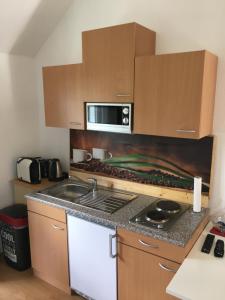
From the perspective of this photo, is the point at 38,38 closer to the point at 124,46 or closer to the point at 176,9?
the point at 124,46

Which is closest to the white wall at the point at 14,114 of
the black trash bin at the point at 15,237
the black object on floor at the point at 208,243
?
the black trash bin at the point at 15,237

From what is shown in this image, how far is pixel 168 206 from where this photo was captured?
1.96 m

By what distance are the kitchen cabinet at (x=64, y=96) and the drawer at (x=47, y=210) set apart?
0.72m

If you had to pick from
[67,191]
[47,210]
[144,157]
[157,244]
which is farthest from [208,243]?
[67,191]

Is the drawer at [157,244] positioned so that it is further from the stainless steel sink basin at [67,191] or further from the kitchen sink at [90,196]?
the stainless steel sink basin at [67,191]

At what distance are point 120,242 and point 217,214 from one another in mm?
799

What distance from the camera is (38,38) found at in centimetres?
267

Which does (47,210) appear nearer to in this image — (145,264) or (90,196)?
(90,196)

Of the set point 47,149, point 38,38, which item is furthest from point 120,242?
point 38,38

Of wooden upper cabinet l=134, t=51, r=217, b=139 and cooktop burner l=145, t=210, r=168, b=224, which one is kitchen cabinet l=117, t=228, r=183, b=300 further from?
wooden upper cabinet l=134, t=51, r=217, b=139

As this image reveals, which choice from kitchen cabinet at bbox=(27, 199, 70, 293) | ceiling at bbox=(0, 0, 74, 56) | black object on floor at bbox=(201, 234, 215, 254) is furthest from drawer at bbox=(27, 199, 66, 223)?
ceiling at bbox=(0, 0, 74, 56)

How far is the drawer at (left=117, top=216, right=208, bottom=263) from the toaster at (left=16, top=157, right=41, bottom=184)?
4.17 ft

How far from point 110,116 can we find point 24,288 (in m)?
1.79

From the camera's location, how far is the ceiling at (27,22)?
222 cm
